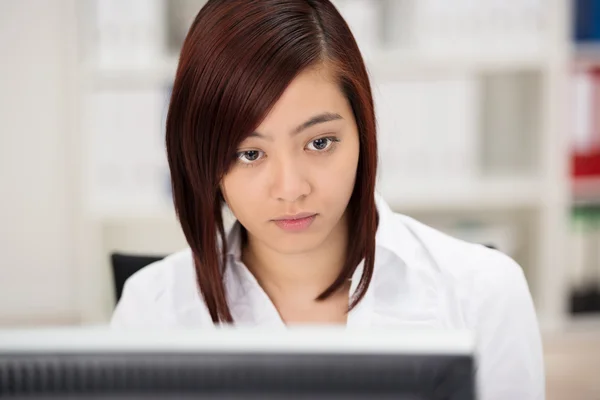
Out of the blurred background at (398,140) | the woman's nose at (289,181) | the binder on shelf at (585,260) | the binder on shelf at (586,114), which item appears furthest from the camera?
the binder on shelf at (585,260)

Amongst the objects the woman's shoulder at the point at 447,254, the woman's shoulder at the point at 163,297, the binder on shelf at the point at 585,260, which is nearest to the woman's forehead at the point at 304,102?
the woman's shoulder at the point at 447,254

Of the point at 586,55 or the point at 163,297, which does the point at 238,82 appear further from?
the point at 586,55

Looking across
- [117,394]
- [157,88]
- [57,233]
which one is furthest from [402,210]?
[117,394]

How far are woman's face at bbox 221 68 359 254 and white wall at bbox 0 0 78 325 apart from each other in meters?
2.18

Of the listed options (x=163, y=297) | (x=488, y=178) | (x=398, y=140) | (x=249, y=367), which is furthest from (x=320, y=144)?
(x=488, y=178)

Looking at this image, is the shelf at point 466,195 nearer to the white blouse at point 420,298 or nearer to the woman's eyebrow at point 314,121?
the white blouse at point 420,298

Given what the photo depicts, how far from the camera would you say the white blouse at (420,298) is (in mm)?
1172

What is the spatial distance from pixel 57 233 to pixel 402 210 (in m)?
1.30

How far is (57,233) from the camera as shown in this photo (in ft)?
10.6

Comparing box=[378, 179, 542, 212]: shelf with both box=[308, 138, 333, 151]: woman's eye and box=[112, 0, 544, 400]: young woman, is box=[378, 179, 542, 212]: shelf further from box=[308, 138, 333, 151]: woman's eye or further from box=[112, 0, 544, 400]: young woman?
box=[308, 138, 333, 151]: woman's eye

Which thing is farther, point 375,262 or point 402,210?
point 402,210

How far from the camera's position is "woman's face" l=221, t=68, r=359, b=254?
105 cm

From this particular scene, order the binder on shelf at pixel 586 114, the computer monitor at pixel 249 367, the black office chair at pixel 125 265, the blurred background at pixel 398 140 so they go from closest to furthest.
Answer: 1. the computer monitor at pixel 249 367
2. the black office chair at pixel 125 265
3. the blurred background at pixel 398 140
4. the binder on shelf at pixel 586 114

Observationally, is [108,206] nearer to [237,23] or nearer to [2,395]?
[237,23]
